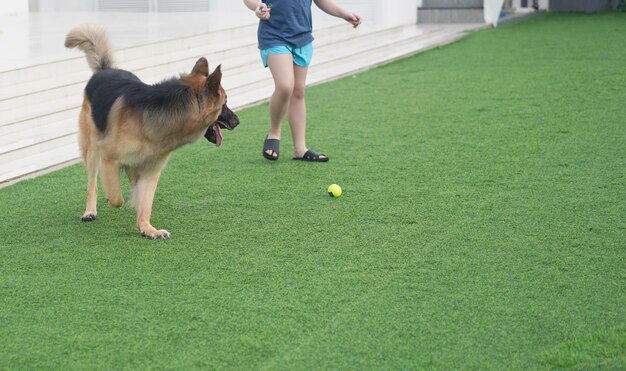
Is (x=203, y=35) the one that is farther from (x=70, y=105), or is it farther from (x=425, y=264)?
(x=425, y=264)

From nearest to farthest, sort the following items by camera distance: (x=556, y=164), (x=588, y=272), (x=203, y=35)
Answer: (x=588, y=272) < (x=556, y=164) < (x=203, y=35)

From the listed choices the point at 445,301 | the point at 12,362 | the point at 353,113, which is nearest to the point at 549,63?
the point at 353,113

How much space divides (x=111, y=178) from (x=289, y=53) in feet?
6.77

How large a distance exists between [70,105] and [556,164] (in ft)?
14.9

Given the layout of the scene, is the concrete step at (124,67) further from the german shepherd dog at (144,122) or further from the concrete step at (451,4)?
the concrete step at (451,4)

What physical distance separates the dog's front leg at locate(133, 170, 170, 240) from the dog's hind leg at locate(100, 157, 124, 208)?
0.11 m

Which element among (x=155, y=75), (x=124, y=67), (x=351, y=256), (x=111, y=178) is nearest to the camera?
(x=351, y=256)

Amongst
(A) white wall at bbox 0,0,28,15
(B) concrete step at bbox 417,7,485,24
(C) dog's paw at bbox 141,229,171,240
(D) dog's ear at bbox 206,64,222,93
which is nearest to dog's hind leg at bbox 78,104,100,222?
(C) dog's paw at bbox 141,229,171,240

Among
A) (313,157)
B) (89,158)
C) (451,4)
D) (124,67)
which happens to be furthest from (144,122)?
(451,4)

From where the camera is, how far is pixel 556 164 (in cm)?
665

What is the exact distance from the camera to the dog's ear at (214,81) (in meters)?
4.73

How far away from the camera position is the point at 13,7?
15117mm

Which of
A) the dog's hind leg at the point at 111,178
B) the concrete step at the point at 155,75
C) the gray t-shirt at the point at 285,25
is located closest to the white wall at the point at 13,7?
the concrete step at the point at 155,75

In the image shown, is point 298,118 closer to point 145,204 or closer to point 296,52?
point 296,52
